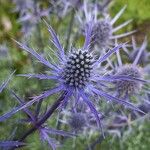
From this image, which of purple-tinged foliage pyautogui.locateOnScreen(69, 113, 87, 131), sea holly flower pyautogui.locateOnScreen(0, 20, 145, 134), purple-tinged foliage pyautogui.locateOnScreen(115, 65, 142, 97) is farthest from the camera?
purple-tinged foliage pyautogui.locateOnScreen(69, 113, 87, 131)

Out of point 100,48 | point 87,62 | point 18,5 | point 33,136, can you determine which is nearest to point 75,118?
point 33,136

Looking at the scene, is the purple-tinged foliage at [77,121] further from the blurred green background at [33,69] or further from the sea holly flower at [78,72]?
the sea holly flower at [78,72]

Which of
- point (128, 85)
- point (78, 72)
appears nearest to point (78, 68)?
point (78, 72)

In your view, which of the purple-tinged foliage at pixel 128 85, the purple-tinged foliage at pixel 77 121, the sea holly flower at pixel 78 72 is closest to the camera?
the sea holly flower at pixel 78 72

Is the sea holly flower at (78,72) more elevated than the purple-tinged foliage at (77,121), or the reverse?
the sea holly flower at (78,72)

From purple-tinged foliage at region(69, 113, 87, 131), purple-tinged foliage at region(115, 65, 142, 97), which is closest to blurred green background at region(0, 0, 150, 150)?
purple-tinged foliage at region(69, 113, 87, 131)

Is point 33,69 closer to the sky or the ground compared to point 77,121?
closer to the sky

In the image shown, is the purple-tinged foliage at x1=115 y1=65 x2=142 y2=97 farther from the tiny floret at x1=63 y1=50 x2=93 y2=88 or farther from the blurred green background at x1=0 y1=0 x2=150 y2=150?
the tiny floret at x1=63 y1=50 x2=93 y2=88

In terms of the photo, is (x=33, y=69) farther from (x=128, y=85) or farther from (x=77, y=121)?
(x=128, y=85)

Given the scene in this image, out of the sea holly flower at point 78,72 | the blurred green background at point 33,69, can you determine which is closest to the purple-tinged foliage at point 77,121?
the blurred green background at point 33,69
